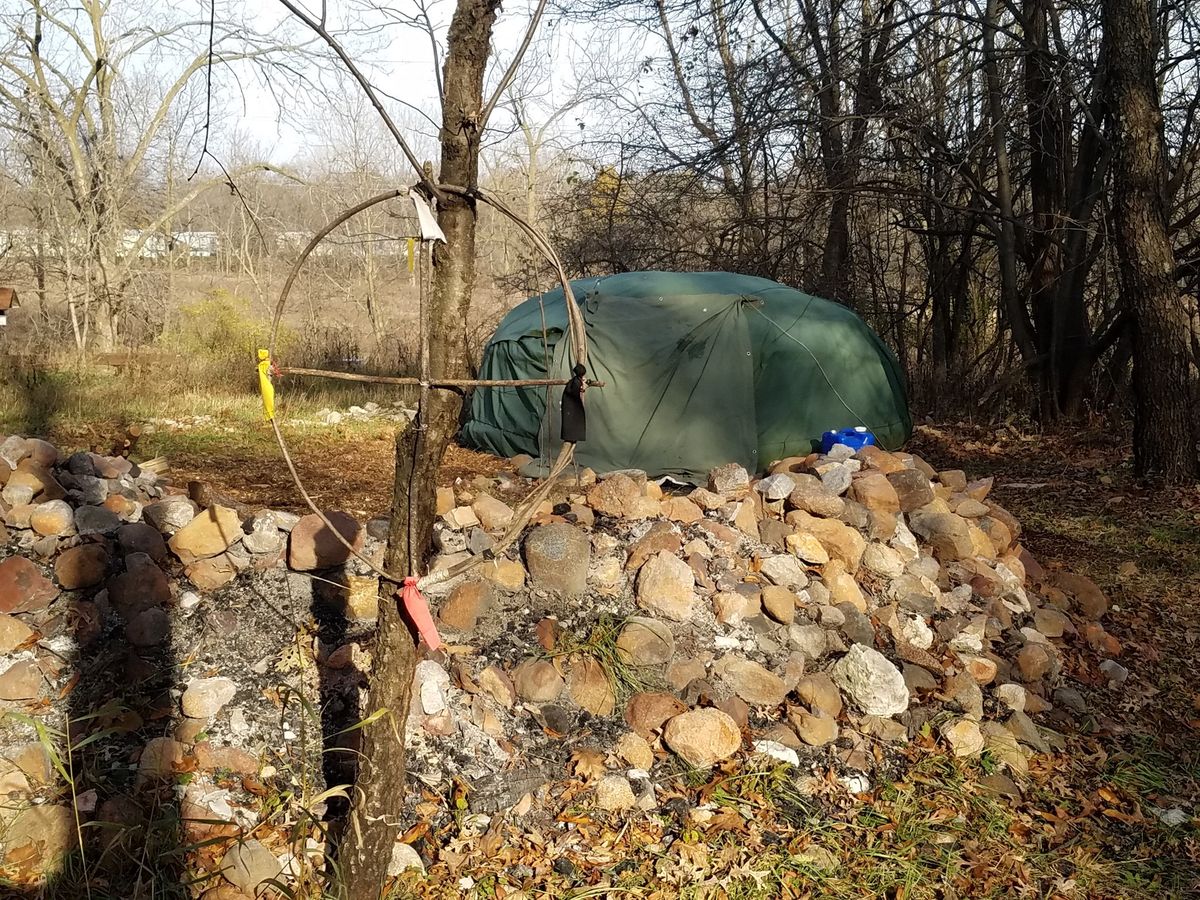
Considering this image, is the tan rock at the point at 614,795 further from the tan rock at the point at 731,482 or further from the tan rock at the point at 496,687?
the tan rock at the point at 731,482

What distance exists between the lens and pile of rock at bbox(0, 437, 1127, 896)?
276 centimetres

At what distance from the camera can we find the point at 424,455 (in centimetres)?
200

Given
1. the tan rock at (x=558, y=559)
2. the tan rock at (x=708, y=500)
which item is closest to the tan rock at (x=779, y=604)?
the tan rock at (x=708, y=500)

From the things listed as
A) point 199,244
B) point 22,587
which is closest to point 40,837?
point 22,587

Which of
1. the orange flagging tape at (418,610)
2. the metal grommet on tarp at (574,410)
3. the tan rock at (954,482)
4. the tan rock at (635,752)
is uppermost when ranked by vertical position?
the metal grommet on tarp at (574,410)

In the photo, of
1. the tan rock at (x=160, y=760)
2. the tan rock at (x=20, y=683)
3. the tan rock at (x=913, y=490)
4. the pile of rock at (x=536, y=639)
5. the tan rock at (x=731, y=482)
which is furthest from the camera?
the tan rock at (x=913, y=490)

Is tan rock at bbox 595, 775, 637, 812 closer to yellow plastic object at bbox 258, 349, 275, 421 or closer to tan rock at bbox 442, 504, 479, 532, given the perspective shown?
tan rock at bbox 442, 504, 479, 532

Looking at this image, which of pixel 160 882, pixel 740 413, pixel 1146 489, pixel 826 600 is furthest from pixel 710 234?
pixel 160 882

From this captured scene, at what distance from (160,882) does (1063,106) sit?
990 cm

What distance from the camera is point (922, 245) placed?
11312 millimetres

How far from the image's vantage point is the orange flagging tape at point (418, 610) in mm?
1847

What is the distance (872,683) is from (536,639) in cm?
132

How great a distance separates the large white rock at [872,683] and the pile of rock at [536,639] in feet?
0.04

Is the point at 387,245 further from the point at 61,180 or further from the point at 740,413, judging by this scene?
the point at 740,413
